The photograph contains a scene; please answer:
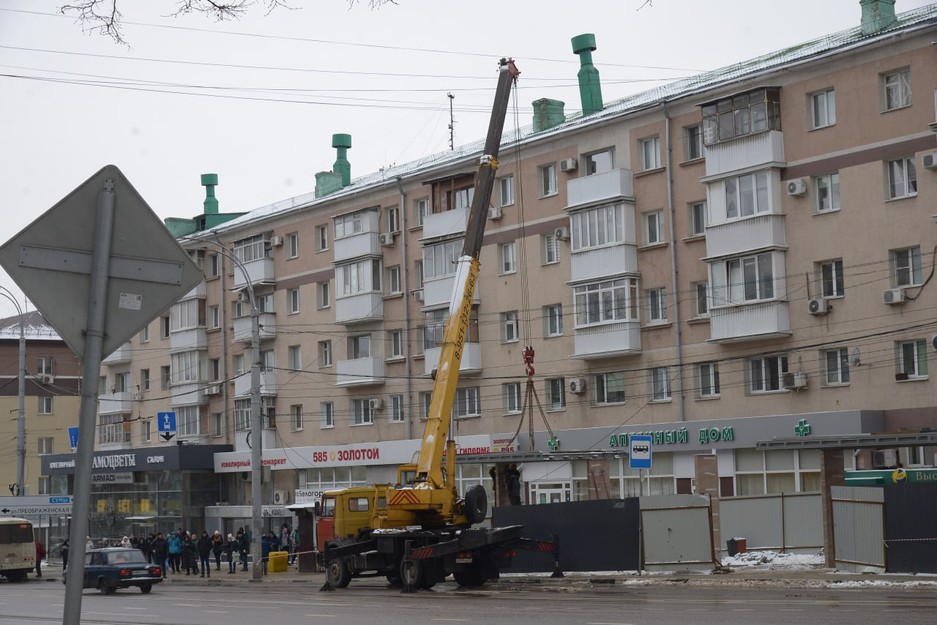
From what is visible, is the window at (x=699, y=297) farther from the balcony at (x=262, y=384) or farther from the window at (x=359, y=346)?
the balcony at (x=262, y=384)

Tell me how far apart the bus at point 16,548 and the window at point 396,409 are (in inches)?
587

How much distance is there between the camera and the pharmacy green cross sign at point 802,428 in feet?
128

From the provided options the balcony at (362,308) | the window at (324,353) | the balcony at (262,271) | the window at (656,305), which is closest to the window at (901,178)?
the window at (656,305)

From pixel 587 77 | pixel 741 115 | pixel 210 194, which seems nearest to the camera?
pixel 741 115

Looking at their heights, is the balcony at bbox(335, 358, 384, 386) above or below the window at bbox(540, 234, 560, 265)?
below

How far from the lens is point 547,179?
4866 cm

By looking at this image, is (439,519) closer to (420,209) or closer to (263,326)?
(420,209)

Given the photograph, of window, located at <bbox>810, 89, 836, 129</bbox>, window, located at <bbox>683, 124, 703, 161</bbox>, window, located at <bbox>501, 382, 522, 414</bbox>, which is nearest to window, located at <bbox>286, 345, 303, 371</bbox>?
window, located at <bbox>501, 382, 522, 414</bbox>

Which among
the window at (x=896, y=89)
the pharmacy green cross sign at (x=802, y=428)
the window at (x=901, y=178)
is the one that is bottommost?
the pharmacy green cross sign at (x=802, y=428)

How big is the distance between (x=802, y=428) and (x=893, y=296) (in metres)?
4.73

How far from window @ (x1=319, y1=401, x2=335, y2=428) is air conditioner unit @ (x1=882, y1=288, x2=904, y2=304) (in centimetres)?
2730

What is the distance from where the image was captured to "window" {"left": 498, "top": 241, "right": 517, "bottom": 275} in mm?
49938

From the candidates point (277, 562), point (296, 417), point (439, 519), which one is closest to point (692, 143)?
point (439, 519)

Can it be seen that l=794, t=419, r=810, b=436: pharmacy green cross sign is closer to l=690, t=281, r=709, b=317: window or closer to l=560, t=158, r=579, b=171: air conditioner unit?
l=690, t=281, r=709, b=317: window
